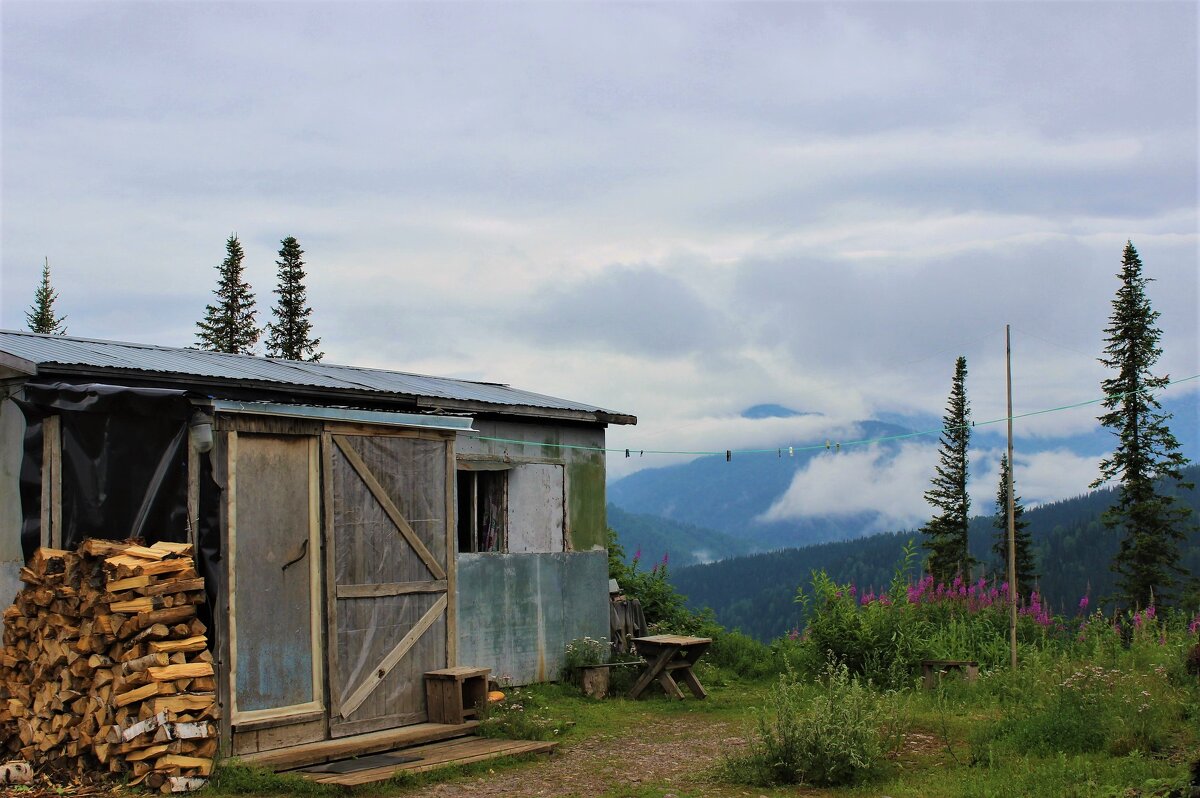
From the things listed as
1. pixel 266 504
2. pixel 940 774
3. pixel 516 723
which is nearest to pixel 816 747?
pixel 940 774

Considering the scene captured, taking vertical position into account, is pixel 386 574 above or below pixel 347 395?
below

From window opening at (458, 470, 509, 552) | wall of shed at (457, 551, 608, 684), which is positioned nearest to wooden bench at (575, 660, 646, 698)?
wall of shed at (457, 551, 608, 684)

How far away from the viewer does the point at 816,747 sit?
852cm

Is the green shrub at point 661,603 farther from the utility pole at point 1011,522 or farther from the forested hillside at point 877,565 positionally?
the forested hillside at point 877,565

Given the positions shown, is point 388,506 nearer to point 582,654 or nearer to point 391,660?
point 391,660

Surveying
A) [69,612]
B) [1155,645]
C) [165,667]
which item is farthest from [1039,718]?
[69,612]

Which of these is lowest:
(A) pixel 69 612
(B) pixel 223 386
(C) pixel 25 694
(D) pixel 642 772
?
(D) pixel 642 772

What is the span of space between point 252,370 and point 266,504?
120 inches

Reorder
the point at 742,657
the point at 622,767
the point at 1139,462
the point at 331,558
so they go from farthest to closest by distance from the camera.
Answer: the point at 1139,462 → the point at 742,657 → the point at 331,558 → the point at 622,767

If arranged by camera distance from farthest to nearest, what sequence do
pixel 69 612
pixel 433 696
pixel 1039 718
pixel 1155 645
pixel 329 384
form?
pixel 1155 645, pixel 329 384, pixel 433 696, pixel 1039 718, pixel 69 612

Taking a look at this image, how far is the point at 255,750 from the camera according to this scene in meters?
8.70

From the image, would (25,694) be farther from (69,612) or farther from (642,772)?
(642,772)

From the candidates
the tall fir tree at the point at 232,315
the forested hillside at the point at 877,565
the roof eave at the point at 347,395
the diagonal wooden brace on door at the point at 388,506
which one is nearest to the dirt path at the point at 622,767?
the diagonal wooden brace on door at the point at 388,506

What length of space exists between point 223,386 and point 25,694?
321cm
